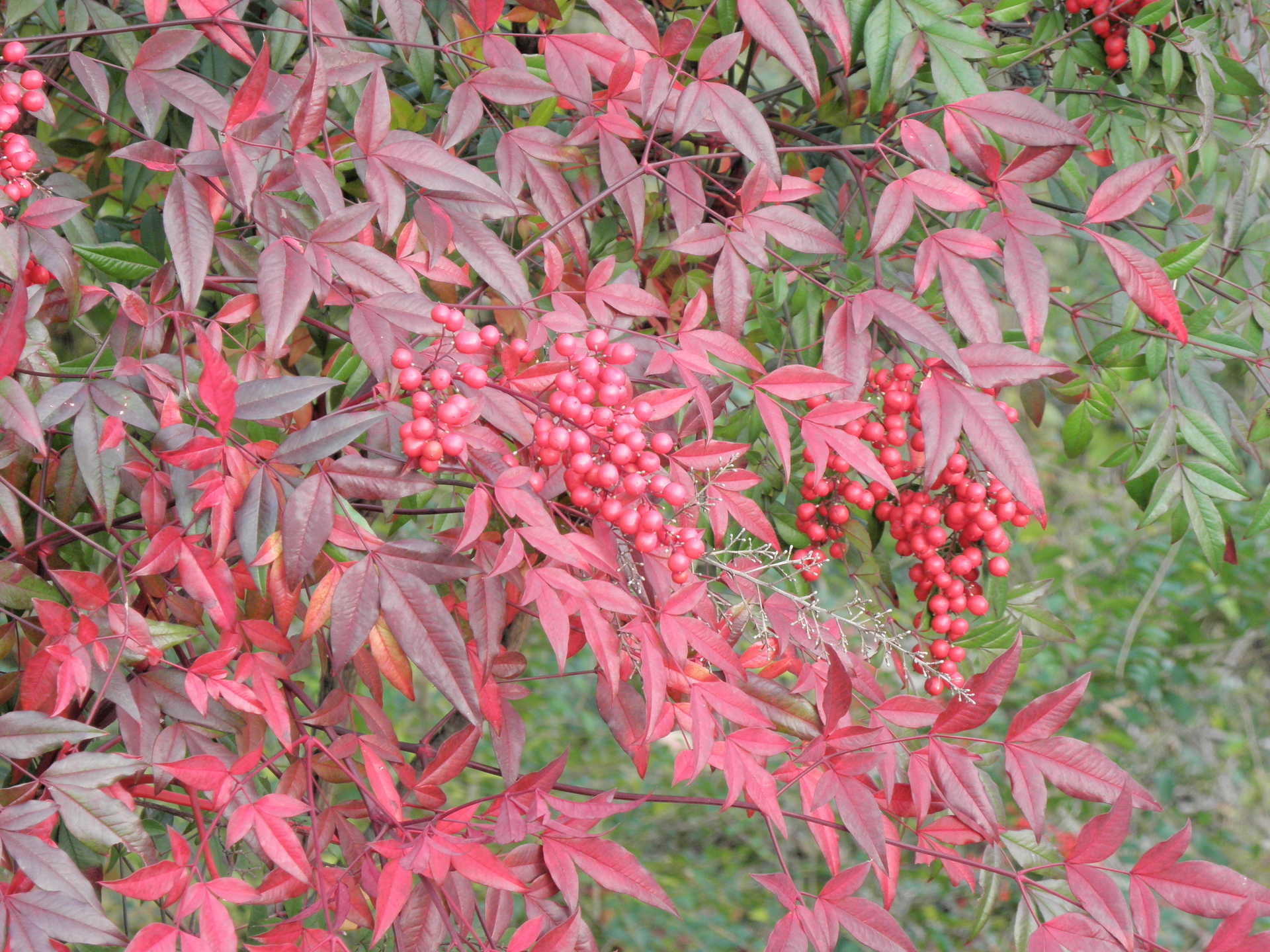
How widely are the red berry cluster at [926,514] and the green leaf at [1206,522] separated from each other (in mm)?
205

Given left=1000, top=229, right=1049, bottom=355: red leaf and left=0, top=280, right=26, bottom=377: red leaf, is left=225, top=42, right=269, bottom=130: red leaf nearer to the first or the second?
left=0, top=280, right=26, bottom=377: red leaf

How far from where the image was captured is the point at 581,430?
859mm

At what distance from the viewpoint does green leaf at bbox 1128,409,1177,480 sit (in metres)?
1.27

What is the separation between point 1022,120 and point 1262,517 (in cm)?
67

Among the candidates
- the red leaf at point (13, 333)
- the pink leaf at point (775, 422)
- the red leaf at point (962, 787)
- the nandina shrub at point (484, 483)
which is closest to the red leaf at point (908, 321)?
the nandina shrub at point (484, 483)

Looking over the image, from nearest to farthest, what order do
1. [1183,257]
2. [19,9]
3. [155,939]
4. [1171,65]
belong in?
[155,939], [19,9], [1183,257], [1171,65]

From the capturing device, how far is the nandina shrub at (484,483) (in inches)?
32.6

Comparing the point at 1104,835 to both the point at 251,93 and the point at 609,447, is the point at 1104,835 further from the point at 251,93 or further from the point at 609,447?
the point at 251,93

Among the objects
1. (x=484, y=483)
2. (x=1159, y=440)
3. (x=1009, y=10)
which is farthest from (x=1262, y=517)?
(x=484, y=483)

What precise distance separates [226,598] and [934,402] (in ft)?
2.19

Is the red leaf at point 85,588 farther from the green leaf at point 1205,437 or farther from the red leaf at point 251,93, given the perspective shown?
the green leaf at point 1205,437

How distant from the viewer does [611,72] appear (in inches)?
41.9

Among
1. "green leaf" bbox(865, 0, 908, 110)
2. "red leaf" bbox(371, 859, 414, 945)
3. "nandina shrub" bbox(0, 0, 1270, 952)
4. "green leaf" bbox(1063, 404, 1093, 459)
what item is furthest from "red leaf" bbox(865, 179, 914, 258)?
"red leaf" bbox(371, 859, 414, 945)

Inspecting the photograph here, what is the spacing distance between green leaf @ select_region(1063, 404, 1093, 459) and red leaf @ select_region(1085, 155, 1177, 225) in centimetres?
33
